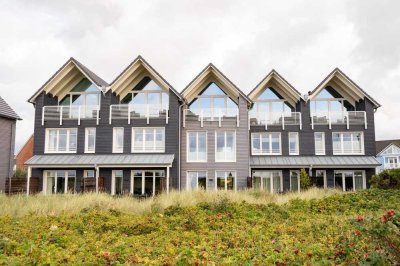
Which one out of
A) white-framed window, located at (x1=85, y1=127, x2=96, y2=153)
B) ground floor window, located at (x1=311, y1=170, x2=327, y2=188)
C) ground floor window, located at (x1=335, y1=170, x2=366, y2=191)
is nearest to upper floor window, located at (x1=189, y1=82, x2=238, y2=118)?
white-framed window, located at (x1=85, y1=127, x2=96, y2=153)

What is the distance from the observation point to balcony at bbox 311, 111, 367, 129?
96.4ft

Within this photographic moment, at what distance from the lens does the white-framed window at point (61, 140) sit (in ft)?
90.4

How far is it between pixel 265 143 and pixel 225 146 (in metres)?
4.35

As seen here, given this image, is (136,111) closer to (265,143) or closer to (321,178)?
(265,143)

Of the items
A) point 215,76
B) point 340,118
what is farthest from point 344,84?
point 215,76

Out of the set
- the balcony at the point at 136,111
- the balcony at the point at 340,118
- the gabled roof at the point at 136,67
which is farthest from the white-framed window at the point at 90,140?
the balcony at the point at 340,118

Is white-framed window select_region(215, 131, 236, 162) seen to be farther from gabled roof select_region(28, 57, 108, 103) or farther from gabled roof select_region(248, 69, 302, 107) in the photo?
gabled roof select_region(28, 57, 108, 103)

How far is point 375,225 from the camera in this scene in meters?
4.55

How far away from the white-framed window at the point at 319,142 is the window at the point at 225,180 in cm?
772

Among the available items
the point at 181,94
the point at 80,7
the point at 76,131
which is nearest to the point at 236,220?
the point at 80,7

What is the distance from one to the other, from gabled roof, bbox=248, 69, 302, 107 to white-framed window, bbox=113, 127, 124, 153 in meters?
11.0

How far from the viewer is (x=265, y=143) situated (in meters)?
30.4

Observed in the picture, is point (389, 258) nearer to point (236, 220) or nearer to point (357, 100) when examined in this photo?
point (236, 220)

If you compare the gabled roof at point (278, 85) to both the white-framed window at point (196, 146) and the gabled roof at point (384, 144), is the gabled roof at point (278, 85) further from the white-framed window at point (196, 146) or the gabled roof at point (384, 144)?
the gabled roof at point (384, 144)
